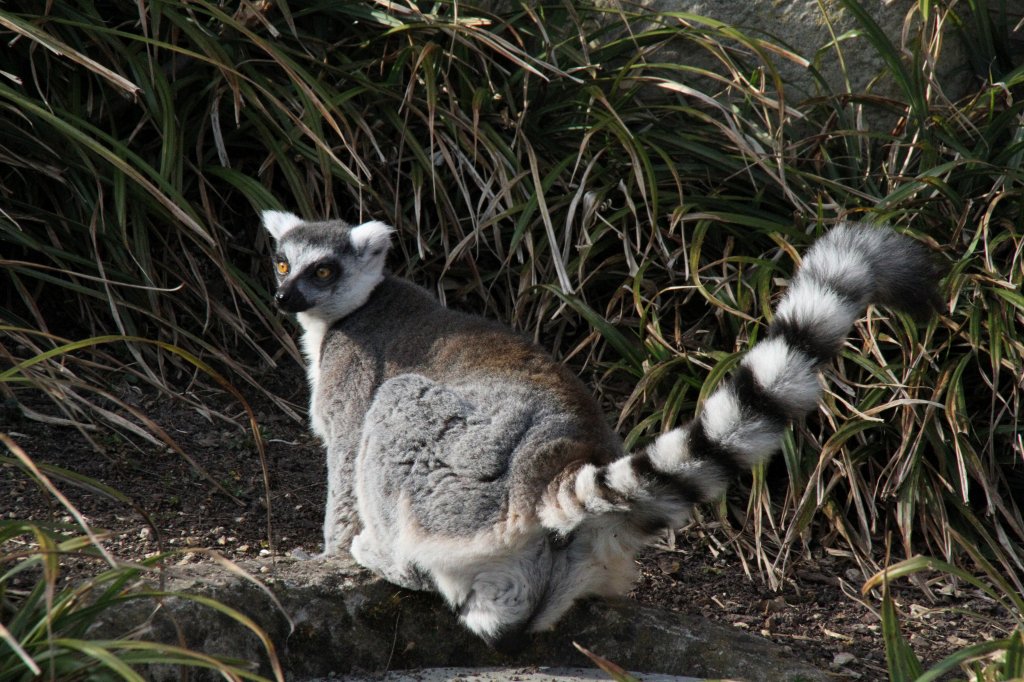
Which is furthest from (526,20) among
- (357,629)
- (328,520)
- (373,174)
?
(357,629)

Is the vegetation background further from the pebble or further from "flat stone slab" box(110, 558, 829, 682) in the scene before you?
"flat stone slab" box(110, 558, 829, 682)

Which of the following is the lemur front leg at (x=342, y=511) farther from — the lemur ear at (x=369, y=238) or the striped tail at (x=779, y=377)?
the striped tail at (x=779, y=377)

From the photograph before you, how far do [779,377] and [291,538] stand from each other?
2.67m

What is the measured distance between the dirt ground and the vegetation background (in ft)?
0.44

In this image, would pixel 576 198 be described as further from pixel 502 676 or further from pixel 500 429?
pixel 502 676

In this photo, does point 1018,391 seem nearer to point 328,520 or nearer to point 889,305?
point 889,305

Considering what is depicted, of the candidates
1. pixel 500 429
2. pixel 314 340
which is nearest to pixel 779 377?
pixel 500 429

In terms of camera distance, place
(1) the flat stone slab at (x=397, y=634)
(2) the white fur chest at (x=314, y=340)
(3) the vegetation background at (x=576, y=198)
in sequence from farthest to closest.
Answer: (2) the white fur chest at (x=314, y=340), (3) the vegetation background at (x=576, y=198), (1) the flat stone slab at (x=397, y=634)

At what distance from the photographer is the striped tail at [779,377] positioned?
9.46ft

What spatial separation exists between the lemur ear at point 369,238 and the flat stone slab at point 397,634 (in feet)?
5.07

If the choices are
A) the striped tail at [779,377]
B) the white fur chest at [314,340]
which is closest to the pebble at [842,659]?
the striped tail at [779,377]

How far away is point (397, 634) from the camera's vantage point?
13.0ft

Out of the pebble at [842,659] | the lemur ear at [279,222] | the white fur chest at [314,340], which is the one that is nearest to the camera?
the pebble at [842,659]

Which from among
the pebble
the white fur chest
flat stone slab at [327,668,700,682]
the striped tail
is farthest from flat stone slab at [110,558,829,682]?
the white fur chest
